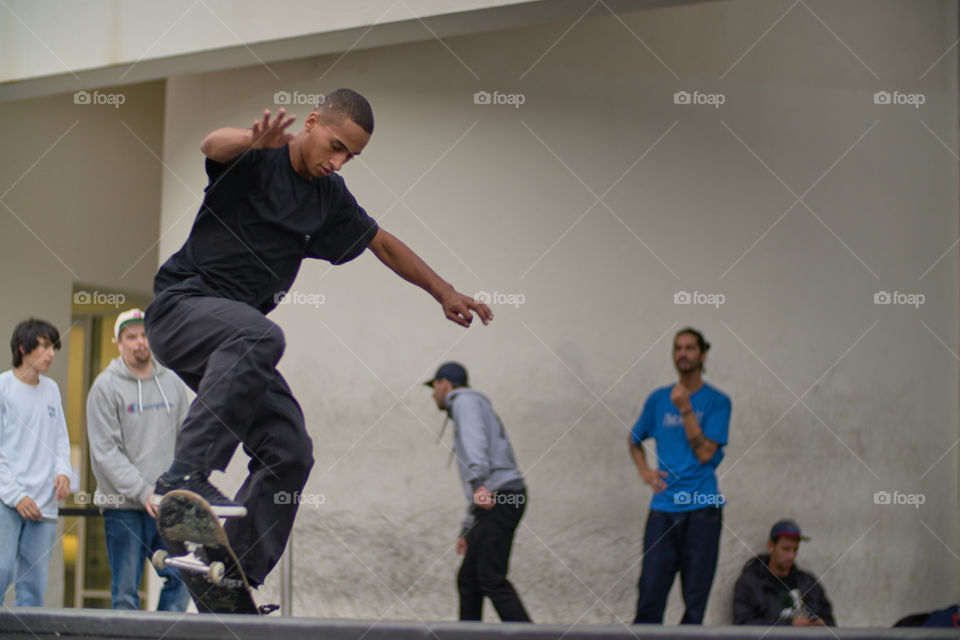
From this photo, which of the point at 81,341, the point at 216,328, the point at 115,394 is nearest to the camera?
the point at 216,328

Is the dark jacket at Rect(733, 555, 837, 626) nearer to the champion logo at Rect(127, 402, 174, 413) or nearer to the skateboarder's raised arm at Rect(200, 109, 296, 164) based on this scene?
the champion logo at Rect(127, 402, 174, 413)

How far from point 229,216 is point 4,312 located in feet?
14.1

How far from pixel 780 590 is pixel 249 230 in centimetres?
339

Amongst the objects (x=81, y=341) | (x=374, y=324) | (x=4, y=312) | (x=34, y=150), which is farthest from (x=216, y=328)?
(x=81, y=341)

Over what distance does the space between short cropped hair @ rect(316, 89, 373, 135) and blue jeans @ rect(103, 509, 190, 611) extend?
2.31m

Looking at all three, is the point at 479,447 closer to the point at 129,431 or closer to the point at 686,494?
the point at 686,494

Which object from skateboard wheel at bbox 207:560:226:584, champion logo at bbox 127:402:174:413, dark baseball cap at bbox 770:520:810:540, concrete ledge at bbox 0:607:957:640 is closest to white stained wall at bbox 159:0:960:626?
dark baseball cap at bbox 770:520:810:540

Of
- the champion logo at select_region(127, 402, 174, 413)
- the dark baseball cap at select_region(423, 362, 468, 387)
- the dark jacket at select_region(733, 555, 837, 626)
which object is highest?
the dark baseball cap at select_region(423, 362, 468, 387)

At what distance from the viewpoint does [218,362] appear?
2355 mm

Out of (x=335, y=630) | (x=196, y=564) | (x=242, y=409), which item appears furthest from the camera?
(x=242, y=409)

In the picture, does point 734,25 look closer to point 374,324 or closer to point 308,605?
point 374,324

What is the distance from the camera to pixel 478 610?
14.1 feet

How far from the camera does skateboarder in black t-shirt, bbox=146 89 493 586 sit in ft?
7.73

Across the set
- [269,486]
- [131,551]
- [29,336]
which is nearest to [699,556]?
[269,486]
